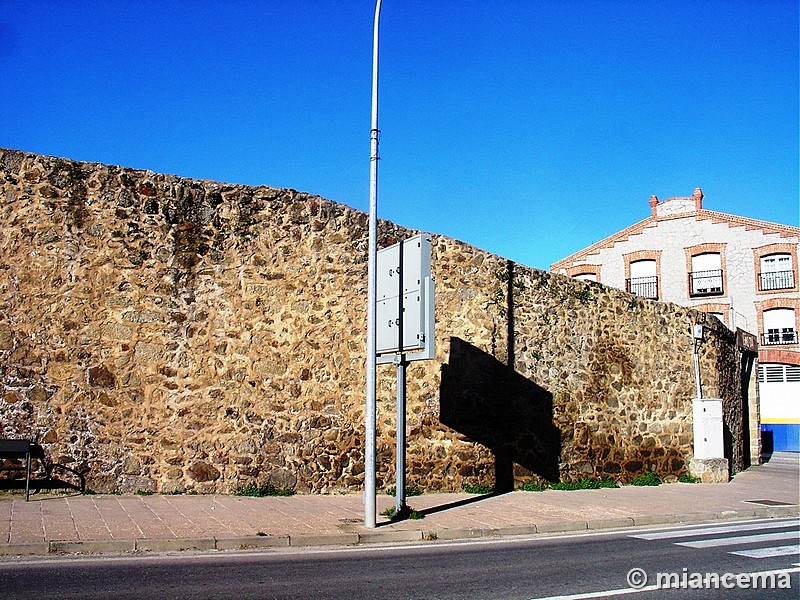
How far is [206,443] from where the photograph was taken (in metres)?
11.6

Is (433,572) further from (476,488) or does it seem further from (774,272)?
(774,272)

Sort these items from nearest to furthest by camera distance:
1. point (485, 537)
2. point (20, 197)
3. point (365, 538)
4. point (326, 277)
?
1. point (365, 538)
2. point (485, 537)
3. point (20, 197)
4. point (326, 277)

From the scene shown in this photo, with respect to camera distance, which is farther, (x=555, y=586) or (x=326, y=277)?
(x=326, y=277)

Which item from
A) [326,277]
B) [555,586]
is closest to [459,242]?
[326,277]

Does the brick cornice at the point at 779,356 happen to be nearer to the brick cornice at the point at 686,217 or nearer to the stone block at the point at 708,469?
the brick cornice at the point at 686,217

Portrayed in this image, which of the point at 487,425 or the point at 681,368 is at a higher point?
the point at 681,368

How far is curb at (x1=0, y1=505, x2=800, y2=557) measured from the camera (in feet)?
24.9

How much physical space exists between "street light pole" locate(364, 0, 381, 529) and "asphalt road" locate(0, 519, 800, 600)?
1.01 meters

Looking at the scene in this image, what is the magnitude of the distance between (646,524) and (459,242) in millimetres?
5826

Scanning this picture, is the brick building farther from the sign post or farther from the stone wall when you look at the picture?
the sign post

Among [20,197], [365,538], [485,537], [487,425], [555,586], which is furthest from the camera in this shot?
[487,425]

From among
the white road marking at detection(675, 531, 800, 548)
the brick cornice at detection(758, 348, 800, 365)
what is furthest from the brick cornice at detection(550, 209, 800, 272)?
the white road marking at detection(675, 531, 800, 548)

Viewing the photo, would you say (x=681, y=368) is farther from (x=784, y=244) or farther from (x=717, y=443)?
(x=784, y=244)

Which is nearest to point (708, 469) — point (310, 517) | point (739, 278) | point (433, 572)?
point (310, 517)
